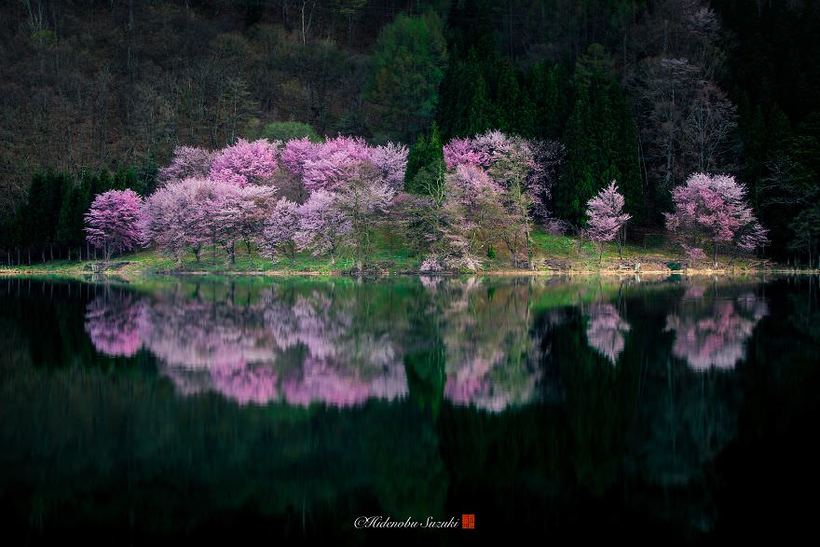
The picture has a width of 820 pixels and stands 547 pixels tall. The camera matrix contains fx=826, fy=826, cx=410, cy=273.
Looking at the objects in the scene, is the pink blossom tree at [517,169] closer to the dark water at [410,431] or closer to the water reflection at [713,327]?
the water reflection at [713,327]

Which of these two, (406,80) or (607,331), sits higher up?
(406,80)

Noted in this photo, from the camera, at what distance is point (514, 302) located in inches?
1467

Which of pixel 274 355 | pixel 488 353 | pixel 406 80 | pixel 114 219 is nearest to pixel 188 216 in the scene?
pixel 114 219

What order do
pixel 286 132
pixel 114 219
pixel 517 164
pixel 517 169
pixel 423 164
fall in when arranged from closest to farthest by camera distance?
pixel 517 169, pixel 517 164, pixel 423 164, pixel 114 219, pixel 286 132

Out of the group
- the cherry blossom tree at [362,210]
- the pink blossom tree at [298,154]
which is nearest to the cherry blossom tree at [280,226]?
the cherry blossom tree at [362,210]

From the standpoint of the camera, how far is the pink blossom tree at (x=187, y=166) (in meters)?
80.9

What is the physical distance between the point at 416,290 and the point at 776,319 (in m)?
20.9

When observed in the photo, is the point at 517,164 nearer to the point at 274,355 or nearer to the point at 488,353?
the point at 488,353

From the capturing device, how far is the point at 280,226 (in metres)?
66.8

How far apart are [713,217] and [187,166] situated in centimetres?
4928

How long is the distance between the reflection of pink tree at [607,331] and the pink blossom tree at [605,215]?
30862 millimetres

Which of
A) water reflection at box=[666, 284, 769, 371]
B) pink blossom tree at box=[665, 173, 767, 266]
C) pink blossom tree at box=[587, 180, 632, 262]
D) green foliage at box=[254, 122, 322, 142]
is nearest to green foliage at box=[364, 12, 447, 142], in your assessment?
green foliage at box=[254, 122, 322, 142]

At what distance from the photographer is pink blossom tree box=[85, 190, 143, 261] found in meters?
75.1

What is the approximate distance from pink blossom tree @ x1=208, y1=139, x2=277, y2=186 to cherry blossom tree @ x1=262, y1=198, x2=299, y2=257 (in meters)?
7.83
